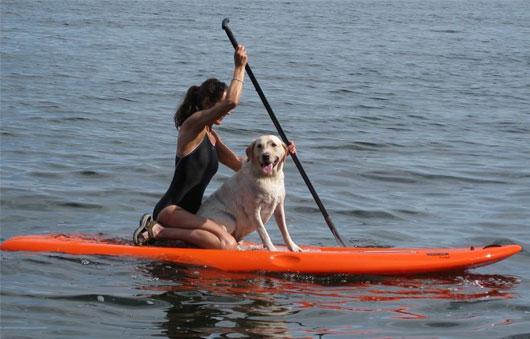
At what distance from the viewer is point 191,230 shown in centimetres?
730

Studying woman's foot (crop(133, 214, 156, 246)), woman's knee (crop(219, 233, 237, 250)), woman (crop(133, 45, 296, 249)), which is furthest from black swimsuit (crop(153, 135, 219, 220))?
woman's knee (crop(219, 233, 237, 250))

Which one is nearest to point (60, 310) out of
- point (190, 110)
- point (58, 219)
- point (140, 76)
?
point (190, 110)

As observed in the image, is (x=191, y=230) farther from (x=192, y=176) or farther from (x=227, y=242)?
(x=192, y=176)

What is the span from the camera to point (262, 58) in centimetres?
2388

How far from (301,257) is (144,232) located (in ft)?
4.41

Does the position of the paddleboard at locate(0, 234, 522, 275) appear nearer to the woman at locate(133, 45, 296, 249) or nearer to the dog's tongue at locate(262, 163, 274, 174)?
the woman at locate(133, 45, 296, 249)

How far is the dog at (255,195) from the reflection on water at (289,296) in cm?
43

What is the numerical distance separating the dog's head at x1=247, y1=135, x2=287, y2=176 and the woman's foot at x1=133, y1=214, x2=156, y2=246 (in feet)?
3.40

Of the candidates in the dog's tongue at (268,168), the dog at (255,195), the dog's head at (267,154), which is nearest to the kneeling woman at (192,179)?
the dog at (255,195)

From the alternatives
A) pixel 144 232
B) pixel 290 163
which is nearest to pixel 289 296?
pixel 144 232

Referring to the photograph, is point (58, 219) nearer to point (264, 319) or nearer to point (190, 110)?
point (190, 110)

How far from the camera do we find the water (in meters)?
6.46

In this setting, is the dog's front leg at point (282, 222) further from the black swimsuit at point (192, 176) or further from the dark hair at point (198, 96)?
the dark hair at point (198, 96)

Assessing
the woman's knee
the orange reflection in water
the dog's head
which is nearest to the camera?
the orange reflection in water
